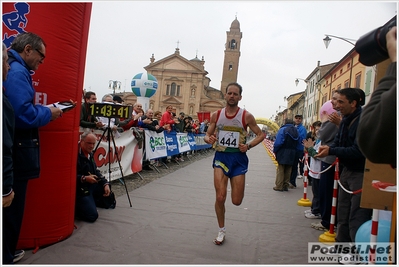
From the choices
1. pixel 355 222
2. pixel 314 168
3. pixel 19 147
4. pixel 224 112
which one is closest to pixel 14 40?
pixel 19 147

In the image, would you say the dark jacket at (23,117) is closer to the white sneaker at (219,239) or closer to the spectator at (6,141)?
the spectator at (6,141)

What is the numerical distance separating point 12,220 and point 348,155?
3545mm

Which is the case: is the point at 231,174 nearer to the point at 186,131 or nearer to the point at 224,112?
the point at 224,112

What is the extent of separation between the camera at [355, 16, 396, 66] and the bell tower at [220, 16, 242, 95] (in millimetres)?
93432

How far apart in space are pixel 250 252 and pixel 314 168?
7.78 feet

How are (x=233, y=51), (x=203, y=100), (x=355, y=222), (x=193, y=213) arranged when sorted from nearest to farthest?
(x=355, y=222), (x=193, y=213), (x=203, y=100), (x=233, y=51)

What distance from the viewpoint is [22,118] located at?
Result: 2.75 meters

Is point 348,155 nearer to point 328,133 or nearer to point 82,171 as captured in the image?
point 328,133

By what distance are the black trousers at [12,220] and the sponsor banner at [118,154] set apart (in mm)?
3371

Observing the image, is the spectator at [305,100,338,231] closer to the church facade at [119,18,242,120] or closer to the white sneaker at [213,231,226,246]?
the white sneaker at [213,231,226,246]

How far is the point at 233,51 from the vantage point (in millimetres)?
94000

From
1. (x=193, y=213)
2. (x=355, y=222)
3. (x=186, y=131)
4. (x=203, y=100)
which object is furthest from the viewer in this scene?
(x=203, y=100)

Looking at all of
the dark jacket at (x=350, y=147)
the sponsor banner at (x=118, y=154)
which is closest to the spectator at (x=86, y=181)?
the sponsor banner at (x=118, y=154)

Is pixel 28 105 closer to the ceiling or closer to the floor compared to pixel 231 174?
closer to the ceiling
